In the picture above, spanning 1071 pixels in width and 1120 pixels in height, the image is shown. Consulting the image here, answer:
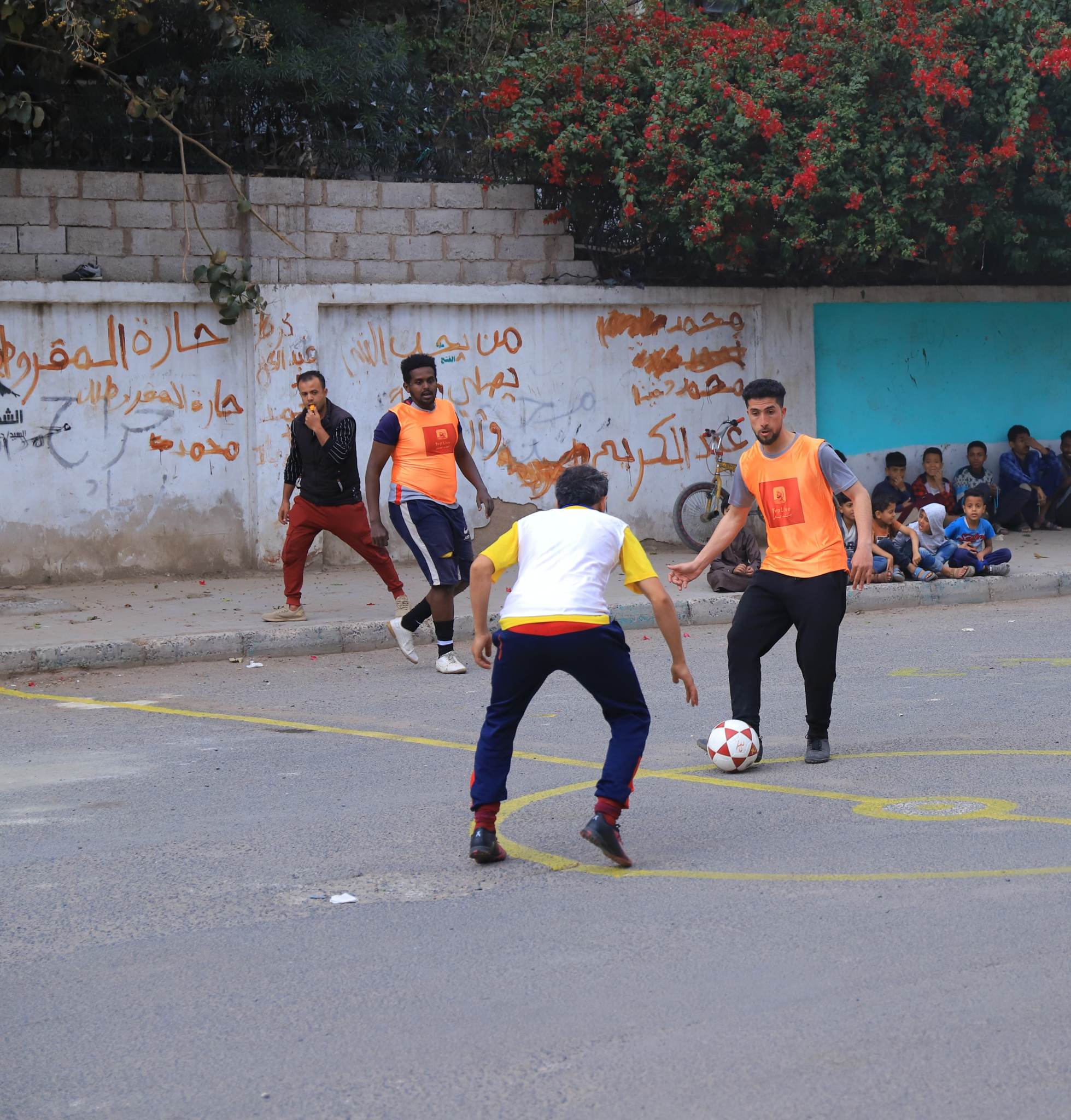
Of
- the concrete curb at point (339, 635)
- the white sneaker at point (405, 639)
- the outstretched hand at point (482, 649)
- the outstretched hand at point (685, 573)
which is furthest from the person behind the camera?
the concrete curb at point (339, 635)

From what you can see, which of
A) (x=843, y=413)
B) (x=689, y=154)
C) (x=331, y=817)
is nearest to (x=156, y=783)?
(x=331, y=817)

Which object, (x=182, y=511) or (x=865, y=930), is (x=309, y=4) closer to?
(x=182, y=511)

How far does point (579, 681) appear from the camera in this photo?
5.39 meters

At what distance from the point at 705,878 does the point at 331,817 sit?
1.74 m

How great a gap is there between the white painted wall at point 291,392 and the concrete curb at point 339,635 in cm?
313

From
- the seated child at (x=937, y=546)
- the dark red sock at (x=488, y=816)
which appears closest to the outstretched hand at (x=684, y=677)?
the dark red sock at (x=488, y=816)

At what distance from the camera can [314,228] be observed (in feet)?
46.6

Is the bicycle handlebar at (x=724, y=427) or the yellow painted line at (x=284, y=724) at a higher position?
the bicycle handlebar at (x=724, y=427)

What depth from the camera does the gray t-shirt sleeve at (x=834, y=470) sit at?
6980 mm

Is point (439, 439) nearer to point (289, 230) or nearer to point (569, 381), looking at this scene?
point (289, 230)

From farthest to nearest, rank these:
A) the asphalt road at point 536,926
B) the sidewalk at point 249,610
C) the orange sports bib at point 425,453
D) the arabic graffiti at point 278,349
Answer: the arabic graffiti at point 278,349 → the sidewalk at point 249,610 → the orange sports bib at point 425,453 → the asphalt road at point 536,926

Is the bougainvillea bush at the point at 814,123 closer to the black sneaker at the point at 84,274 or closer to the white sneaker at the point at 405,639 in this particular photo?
the black sneaker at the point at 84,274

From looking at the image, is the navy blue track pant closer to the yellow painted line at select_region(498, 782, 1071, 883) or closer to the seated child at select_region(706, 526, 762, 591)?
the yellow painted line at select_region(498, 782, 1071, 883)

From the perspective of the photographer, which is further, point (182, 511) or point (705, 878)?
point (182, 511)
